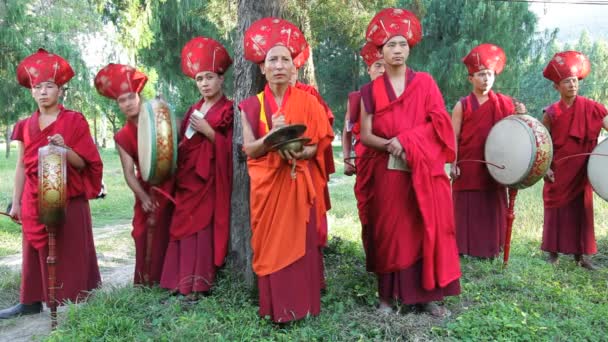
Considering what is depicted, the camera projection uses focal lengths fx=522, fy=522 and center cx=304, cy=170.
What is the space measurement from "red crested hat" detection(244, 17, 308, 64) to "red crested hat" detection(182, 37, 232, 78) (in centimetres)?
64

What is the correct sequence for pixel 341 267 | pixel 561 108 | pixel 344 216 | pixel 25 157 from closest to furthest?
pixel 25 157 < pixel 341 267 < pixel 561 108 < pixel 344 216

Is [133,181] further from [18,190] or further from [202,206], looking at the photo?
[18,190]

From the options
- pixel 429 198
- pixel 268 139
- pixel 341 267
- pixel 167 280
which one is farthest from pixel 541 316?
pixel 167 280

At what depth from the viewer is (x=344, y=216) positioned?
30.0 ft

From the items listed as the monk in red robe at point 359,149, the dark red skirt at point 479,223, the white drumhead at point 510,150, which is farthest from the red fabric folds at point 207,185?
the dark red skirt at point 479,223

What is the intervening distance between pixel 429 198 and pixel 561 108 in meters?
2.79

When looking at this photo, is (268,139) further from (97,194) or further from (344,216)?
(344,216)

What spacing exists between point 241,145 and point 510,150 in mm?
2477

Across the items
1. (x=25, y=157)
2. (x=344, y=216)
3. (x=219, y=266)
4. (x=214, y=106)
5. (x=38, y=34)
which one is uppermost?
(x=38, y=34)

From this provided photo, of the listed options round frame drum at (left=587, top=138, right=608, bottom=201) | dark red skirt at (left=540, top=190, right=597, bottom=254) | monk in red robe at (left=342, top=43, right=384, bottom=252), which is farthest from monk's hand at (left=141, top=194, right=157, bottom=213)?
dark red skirt at (left=540, top=190, right=597, bottom=254)

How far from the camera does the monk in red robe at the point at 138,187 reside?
13.7 ft

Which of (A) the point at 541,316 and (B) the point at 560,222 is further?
(B) the point at 560,222

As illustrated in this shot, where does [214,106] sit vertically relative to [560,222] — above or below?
above

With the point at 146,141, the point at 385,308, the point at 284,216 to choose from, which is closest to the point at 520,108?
the point at 385,308
